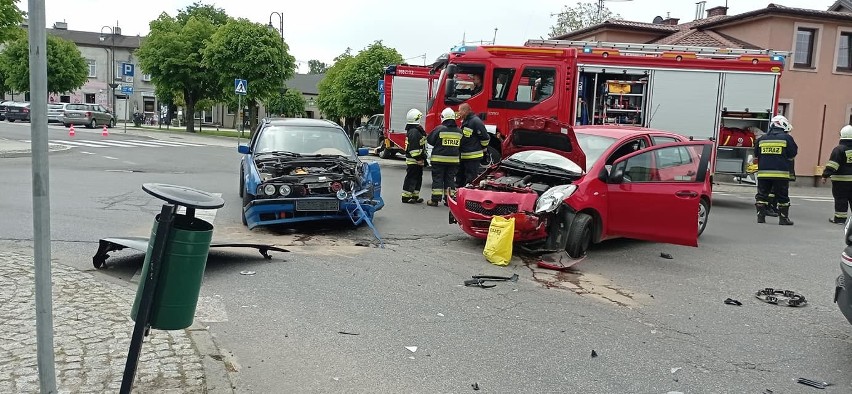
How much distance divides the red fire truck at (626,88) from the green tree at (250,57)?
21.6m

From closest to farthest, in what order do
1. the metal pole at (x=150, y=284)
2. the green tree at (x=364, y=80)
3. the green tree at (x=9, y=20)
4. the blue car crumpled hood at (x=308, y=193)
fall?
1. the metal pole at (x=150, y=284)
2. the blue car crumpled hood at (x=308, y=193)
3. the green tree at (x=9, y=20)
4. the green tree at (x=364, y=80)

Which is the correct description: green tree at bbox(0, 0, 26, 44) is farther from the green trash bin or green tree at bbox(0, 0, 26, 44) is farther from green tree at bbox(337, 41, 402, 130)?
green tree at bbox(337, 41, 402, 130)

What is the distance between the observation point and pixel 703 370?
4.69 m

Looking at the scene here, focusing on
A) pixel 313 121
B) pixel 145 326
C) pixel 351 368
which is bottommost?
pixel 351 368

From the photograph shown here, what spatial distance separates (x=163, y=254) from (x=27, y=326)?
215 centimetres

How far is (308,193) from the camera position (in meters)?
8.83

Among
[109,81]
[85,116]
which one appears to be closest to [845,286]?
[85,116]

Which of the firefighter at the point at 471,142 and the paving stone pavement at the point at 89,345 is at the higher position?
the firefighter at the point at 471,142

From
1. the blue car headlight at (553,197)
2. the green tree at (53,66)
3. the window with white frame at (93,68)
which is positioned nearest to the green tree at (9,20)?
the blue car headlight at (553,197)

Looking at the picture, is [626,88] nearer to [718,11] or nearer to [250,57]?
[718,11]

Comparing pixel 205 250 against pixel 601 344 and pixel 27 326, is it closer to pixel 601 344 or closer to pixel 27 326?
pixel 27 326

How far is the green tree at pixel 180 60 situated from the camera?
127ft

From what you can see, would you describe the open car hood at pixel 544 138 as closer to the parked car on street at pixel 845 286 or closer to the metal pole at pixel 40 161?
the parked car on street at pixel 845 286

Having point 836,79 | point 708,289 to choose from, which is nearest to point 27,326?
point 708,289
